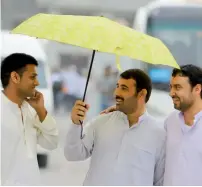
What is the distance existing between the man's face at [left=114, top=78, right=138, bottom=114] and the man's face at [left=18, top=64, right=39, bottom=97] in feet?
1.82

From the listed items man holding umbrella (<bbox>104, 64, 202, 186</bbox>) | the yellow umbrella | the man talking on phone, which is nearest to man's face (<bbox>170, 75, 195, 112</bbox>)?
man holding umbrella (<bbox>104, 64, 202, 186</bbox>)

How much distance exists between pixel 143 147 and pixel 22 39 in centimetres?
782

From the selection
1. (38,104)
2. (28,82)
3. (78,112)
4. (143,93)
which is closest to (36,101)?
(38,104)

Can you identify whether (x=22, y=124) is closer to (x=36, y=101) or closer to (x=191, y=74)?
(x=36, y=101)

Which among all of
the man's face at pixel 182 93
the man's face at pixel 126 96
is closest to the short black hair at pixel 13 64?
the man's face at pixel 126 96

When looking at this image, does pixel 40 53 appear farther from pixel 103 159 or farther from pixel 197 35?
pixel 103 159

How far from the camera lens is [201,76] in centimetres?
430

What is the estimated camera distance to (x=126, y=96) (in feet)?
14.0

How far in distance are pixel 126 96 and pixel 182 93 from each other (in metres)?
0.37

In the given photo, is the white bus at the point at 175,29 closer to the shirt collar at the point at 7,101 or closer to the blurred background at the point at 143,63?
the blurred background at the point at 143,63

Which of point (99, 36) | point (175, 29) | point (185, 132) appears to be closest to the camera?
A: point (99, 36)

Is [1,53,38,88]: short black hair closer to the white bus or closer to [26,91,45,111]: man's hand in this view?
[26,91,45,111]: man's hand

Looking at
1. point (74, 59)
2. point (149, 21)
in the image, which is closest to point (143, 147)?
point (149, 21)

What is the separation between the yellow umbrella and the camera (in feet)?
13.1
